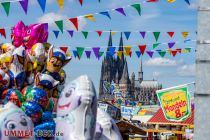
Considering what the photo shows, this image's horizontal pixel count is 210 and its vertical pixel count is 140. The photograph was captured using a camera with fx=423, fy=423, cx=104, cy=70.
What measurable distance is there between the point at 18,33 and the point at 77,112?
6.64 m

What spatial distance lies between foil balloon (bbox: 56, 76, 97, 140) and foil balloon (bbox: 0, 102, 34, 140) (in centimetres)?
63

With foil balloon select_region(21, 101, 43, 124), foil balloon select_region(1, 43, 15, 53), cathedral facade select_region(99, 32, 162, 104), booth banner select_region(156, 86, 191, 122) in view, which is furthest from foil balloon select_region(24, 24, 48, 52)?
cathedral facade select_region(99, 32, 162, 104)

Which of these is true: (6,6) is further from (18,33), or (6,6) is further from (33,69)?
(33,69)

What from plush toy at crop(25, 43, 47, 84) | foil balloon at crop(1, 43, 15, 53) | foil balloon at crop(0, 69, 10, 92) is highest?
foil balloon at crop(1, 43, 15, 53)

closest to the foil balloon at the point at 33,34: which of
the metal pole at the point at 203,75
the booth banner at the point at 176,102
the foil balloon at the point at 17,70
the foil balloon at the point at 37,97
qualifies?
the foil balloon at the point at 17,70

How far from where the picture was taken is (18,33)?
39.3 ft

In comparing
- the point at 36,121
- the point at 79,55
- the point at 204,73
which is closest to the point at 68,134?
the point at 36,121

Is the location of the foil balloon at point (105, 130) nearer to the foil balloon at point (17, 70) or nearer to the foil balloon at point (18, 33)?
the foil balloon at point (17, 70)

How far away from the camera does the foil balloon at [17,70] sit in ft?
34.0

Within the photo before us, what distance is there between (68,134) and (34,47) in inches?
215

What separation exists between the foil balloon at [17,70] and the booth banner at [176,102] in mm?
4758

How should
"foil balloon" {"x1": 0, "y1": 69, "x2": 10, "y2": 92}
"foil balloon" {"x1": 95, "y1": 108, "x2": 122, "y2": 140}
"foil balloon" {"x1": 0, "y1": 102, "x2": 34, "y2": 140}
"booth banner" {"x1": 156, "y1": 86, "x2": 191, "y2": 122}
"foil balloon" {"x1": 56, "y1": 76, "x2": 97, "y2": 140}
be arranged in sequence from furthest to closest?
1. "booth banner" {"x1": 156, "y1": 86, "x2": 191, "y2": 122}
2. "foil balloon" {"x1": 0, "y1": 69, "x2": 10, "y2": 92}
3. "foil balloon" {"x1": 95, "y1": 108, "x2": 122, "y2": 140}
4. "foil balloon" {"x1": 0, "y1": 102, "x2": 34, "y2": 140}
5. "foil balloon" {"x1": 56, "y1": 76, "x2": 97, "y2": 140}

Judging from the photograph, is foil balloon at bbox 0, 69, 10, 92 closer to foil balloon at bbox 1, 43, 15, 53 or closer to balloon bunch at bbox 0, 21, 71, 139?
balloon bunch at bbox 0, 21, 71, 139

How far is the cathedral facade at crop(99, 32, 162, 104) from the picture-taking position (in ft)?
477
